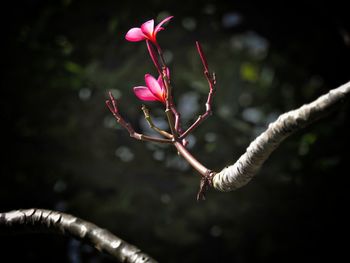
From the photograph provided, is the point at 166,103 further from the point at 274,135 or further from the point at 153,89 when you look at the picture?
the point at 274,135

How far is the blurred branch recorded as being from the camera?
1.99 feet

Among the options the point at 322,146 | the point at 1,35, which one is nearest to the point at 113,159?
the point at 1,35

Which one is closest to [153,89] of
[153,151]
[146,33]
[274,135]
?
[146,33]

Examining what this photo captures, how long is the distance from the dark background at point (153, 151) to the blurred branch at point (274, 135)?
75.8 inches

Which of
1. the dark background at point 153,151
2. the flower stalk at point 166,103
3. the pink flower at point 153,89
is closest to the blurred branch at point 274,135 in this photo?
the flower stalk at point 166,103

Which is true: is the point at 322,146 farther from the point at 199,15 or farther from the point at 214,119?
the point at 199,15

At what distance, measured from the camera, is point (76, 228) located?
40.0 inches

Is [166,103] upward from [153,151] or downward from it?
upward

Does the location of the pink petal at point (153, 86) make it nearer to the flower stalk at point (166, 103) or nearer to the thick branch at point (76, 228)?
the flower stalk at point (166, 103)

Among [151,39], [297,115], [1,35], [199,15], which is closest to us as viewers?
[297,115]

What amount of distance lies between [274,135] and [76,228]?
0.53 metres

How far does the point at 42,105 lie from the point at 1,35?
17.4 inches

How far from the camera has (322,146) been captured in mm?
2717

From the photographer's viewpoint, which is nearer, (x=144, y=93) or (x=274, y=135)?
(x=274, y=135)
